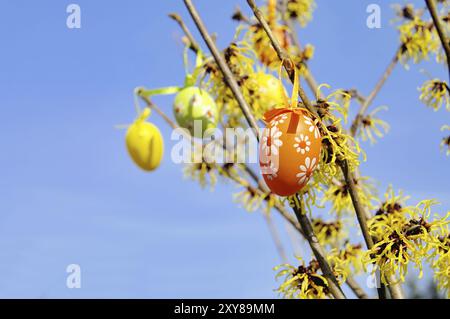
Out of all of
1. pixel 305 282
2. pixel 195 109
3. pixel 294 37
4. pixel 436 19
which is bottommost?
pixel 305 282

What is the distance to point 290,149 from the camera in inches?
50.6

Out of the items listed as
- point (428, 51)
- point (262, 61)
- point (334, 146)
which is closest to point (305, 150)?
point (334, 146)

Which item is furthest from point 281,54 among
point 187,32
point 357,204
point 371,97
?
point 371,97

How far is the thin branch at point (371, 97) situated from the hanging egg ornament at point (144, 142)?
921 millimetres

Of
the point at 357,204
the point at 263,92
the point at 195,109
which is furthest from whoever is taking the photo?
the point at 263,92

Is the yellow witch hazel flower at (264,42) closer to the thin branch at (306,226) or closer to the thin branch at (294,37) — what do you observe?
the thin branch at (294,37)

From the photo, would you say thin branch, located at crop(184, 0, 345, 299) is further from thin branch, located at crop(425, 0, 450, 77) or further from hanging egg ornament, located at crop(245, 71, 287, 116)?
thin branch, located at crop(425, 0, 450, 77)

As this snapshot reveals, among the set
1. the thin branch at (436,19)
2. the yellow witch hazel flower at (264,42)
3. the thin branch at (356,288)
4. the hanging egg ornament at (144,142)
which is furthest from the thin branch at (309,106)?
the yellow witch hazel flower at (264,42)

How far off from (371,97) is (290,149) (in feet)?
3.83

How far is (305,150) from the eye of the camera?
→ 4.23 feet

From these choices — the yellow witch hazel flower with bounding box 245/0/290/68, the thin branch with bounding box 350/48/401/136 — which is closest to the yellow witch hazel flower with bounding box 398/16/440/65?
the thin branch with bounding box 350/48/401/136

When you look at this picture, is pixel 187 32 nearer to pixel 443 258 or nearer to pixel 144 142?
pixel 144 142

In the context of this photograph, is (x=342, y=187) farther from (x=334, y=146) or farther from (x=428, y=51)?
(x=428, y=51)
